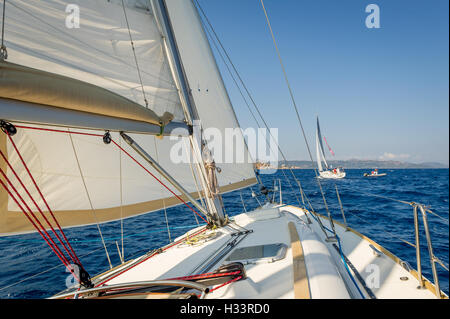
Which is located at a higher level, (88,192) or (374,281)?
(88,192)

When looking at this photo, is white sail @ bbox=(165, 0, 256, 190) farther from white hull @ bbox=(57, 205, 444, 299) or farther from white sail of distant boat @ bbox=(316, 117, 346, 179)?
white sail of distant boat @ bbox=(316, 117, 346, 179)

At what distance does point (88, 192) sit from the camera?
3.30m

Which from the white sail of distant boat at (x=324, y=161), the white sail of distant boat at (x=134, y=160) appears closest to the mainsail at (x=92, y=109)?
the white sail of distant boat at (x=134, y=160)

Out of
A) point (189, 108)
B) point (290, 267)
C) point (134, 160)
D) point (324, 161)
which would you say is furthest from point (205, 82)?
point (324, 161)

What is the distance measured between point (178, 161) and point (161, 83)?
4.66 feet

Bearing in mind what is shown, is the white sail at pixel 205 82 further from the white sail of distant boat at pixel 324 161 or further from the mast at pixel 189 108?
the white sail of distant boat at pixel 324 161

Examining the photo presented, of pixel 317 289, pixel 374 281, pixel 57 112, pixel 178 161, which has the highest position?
pixel 57 112

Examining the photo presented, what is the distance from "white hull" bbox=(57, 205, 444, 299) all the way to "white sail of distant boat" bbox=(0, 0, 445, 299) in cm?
2

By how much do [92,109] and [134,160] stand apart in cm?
150

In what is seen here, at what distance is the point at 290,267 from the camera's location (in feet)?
7.20

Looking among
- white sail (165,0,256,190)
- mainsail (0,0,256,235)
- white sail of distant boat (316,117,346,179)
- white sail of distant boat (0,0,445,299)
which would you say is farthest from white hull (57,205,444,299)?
white sail of distant boat (316,117,346,179)
